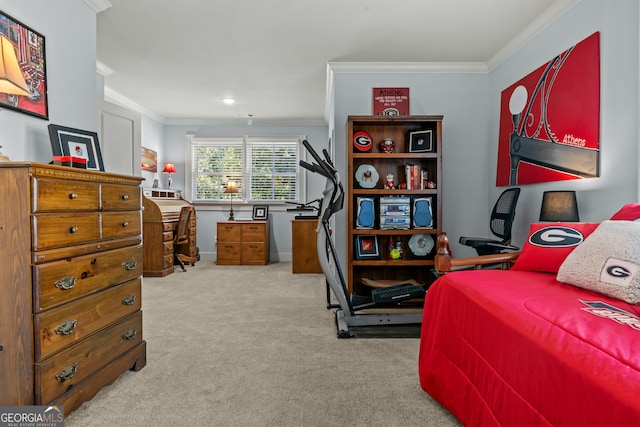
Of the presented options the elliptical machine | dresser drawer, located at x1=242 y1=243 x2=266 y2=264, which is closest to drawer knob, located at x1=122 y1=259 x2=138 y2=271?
the elliptical machine

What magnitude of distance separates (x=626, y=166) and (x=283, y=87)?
3.65 metres

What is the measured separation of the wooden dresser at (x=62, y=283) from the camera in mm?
1351

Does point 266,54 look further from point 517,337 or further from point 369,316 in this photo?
point 517,337

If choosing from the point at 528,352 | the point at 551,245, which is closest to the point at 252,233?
the point at 551,245

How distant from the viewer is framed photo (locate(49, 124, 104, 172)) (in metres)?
1.95

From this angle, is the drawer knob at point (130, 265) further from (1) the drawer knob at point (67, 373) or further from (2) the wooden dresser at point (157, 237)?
(2) the wooden dresser at point (157, 237)

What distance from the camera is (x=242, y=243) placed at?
5.67 metres

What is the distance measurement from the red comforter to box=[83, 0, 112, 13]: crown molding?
9.74ft

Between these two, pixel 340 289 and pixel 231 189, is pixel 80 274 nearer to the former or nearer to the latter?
pixel 340 289

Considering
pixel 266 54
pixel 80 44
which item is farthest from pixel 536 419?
pixel 266 54

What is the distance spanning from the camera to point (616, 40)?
7.11ft

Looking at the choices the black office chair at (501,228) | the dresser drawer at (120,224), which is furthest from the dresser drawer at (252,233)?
the dresser drawer at (120,224)

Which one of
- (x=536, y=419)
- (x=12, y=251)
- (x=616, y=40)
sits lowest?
(x=536, y=419)

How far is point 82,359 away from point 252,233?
4.08 metres
